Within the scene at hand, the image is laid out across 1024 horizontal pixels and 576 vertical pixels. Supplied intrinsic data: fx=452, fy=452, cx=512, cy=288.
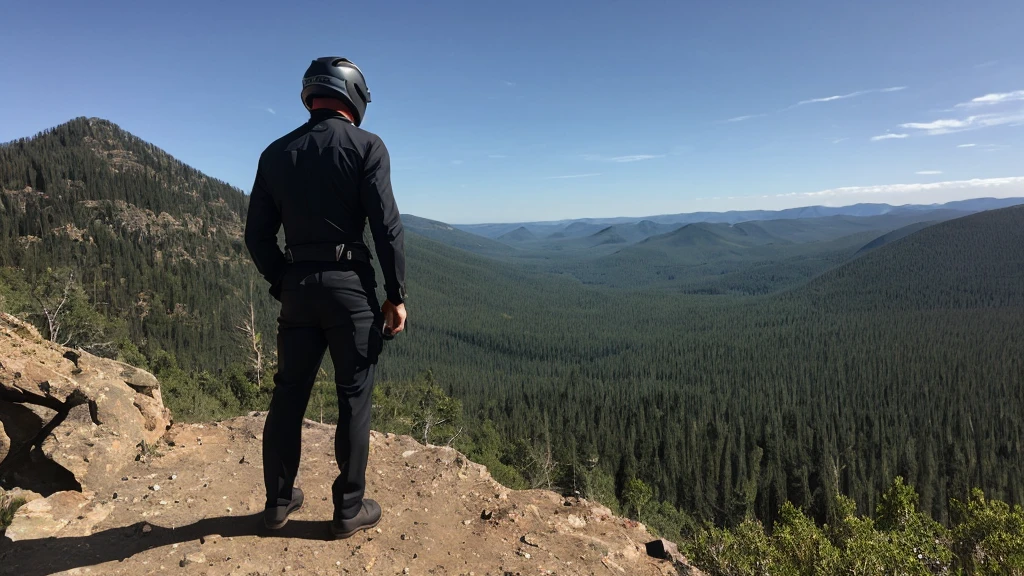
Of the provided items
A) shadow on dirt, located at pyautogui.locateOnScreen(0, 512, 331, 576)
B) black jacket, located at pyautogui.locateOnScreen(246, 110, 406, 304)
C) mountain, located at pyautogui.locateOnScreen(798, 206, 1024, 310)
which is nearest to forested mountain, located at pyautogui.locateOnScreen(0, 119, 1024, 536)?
mountain, located at pyautogui.locateOnScreen(798, 206, 1024, 310)

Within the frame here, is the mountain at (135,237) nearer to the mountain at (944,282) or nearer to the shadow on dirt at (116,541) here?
the shadow on dirt at (116,541)

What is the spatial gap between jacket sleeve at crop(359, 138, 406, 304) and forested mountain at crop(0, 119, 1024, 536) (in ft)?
59.5

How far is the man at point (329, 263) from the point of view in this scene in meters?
3.63

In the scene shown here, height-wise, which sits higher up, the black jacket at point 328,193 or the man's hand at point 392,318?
the black jacket at point 328,193

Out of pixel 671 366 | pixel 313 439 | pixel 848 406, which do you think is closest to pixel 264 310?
pixel 671 366

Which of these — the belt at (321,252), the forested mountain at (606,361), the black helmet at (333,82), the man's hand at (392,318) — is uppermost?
the black helmet at (333,82)

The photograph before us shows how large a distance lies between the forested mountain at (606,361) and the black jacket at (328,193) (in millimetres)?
17638

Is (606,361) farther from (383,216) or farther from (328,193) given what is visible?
(328,193)

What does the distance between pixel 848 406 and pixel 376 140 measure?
95.5 m

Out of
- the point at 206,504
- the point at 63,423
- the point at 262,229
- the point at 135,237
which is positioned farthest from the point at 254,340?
the point at 135,237

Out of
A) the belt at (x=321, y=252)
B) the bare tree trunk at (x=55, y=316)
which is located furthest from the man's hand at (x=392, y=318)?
the bare tree trunk at (x=55, y=316)

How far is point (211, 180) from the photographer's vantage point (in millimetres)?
146500

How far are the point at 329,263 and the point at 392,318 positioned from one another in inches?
27.1

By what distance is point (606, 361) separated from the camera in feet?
390
